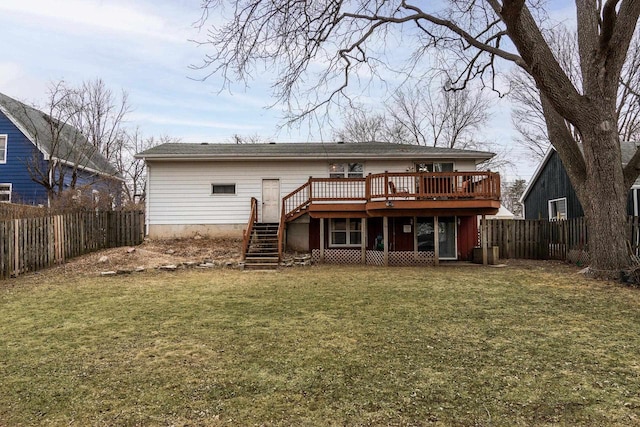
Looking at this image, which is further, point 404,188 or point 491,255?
point 404,188

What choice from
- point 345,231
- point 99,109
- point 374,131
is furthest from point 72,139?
point 374,131

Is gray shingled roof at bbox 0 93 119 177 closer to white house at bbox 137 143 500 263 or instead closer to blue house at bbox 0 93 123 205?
blue house at bbox 0 93 123 205

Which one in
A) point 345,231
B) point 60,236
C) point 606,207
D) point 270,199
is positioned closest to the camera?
point 606,207

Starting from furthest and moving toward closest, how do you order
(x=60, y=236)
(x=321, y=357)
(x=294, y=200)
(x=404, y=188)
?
(x=294, y=200) → (x=404, y=188) → (x=60, y=236) → (x=321, y=357)

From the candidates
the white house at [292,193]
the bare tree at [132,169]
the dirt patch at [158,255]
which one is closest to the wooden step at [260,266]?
the dirt patch at [158,255]

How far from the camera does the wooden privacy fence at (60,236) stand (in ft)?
32.3

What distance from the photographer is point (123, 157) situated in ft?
108

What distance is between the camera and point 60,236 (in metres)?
12.1

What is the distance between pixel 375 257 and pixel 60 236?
412 inches

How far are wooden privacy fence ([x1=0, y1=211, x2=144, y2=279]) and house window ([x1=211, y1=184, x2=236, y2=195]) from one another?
10.3ft

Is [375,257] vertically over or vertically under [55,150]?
under

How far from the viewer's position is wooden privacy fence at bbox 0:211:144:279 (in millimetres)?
9836

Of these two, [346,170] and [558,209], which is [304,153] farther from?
[558,209]

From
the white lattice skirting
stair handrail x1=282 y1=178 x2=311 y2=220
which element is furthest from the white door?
the white lattice skirting
